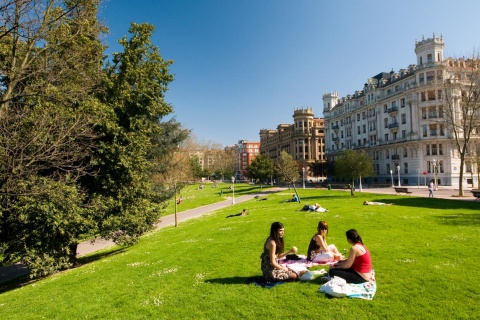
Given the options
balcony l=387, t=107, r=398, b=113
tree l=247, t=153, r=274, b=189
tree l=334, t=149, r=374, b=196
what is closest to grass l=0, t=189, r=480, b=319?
tree l=334, t=149, r=374, b=196

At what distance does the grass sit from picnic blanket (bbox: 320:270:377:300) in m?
0.15

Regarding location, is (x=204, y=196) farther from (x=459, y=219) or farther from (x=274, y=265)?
(x=274, y=265)

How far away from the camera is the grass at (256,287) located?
6.96 meters

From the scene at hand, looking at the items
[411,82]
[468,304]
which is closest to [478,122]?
[411,82]

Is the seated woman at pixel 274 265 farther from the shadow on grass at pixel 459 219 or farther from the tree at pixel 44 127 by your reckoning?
the shadow on grass at pixel 459 219

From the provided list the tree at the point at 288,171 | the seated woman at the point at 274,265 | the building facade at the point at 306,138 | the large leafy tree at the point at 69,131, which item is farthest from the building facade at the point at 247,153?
the seated woman at the point at 274,265

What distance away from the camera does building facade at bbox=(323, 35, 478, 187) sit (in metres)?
57.6

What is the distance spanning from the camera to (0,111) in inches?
460

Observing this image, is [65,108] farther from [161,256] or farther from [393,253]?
[393,253]

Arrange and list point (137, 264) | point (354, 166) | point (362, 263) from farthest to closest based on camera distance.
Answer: point (354, 166), point (137, 264), point (362, 263)

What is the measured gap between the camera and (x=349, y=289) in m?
7.40

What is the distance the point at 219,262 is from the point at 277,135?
12926 centimetres

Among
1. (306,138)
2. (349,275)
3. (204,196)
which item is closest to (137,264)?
(349,275)

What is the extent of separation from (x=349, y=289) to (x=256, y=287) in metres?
2.44
